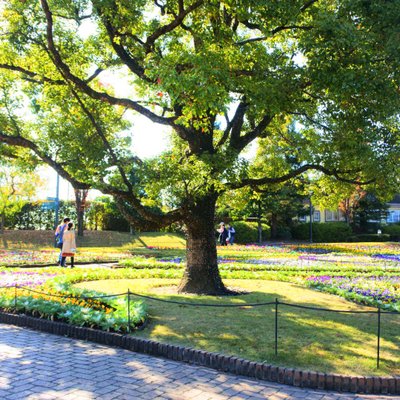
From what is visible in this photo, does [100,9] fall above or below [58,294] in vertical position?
above

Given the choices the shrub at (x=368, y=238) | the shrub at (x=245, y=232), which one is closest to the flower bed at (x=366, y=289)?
the shrub at (x=245, y=232)

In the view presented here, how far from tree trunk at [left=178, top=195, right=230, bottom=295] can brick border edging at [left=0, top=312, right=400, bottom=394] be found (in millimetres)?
3715

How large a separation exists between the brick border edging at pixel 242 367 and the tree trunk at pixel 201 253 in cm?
372

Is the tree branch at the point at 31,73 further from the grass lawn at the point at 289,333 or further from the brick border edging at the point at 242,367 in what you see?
the brick border edging at the point at 242,367

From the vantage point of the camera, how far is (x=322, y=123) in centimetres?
1085

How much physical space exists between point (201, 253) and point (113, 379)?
551 centimetres

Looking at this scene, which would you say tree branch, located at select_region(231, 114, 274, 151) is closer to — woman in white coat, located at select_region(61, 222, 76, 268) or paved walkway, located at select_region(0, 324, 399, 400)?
paved walkway, located at select_region(0, 324, 399, 400)

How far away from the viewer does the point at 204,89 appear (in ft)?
→ 23.1

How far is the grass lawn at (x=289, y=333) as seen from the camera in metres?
5.87

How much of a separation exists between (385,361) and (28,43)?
30.8 feet

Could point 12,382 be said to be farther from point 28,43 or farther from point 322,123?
point 322,123

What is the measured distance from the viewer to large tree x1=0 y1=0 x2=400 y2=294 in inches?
293

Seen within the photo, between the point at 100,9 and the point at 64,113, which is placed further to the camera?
the point at 64,113

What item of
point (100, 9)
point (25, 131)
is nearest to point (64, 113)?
point (25, 131)
